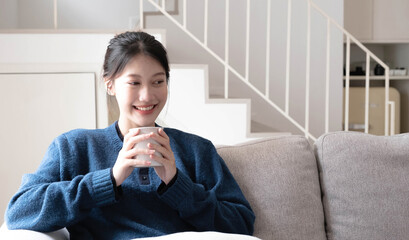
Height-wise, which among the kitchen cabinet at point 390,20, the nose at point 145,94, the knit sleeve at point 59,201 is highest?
the kitchen cabinet at point 390,20

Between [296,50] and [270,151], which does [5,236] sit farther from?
[296,50]

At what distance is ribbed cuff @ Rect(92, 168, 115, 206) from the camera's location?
56.2 inches

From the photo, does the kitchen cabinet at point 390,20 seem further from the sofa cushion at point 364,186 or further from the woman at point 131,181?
the woman at point 131,181

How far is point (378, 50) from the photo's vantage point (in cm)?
588

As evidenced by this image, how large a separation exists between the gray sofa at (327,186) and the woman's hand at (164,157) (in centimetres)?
35

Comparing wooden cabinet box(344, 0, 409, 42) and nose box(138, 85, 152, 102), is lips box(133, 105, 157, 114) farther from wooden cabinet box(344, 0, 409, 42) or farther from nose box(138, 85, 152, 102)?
wooden cabinet box(344, 0, 409, 42)

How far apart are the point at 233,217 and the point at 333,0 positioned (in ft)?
11.0

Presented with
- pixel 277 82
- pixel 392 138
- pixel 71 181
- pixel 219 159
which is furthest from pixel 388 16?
pixel 71 181

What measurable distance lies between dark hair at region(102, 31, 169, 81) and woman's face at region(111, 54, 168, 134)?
0.7 inches

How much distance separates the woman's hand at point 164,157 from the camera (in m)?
1.36

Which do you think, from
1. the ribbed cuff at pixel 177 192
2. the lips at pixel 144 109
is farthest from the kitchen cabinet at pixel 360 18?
the ribbed cuff at pixel 177 192

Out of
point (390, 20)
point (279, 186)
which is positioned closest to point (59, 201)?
point (279, 186)

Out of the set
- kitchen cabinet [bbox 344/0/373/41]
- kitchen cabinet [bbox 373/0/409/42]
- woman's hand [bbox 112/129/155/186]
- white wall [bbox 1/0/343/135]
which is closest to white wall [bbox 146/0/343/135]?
white wall [bbox 1/0/343/135]

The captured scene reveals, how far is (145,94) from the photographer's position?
61.1 inches
